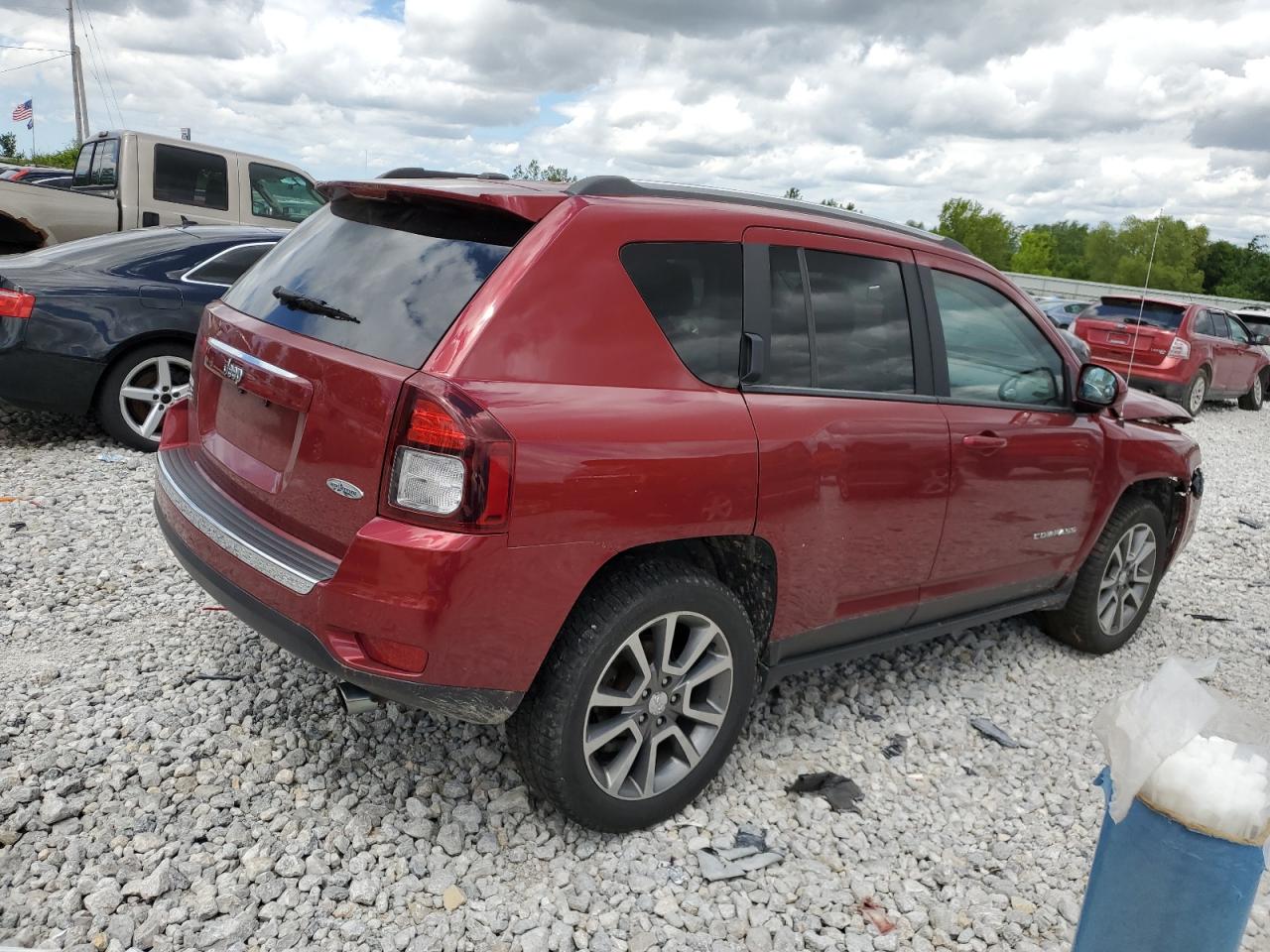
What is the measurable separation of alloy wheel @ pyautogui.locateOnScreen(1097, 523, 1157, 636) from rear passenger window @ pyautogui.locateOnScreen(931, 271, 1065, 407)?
1068mm

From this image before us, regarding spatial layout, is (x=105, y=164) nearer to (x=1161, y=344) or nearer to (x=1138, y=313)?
(x=1138, y=313)

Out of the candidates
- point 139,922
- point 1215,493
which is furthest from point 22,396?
point 1215,493

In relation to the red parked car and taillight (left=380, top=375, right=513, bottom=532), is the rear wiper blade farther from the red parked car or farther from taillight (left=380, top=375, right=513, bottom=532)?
the red parked car

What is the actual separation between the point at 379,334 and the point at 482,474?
573 millimetres


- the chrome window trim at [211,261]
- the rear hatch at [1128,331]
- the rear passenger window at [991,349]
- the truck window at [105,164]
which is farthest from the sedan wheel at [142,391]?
the rear hatch at [1128,331]

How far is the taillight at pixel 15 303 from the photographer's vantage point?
20.1ft

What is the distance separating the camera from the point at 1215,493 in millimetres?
9430

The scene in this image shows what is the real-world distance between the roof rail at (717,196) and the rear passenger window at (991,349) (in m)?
0.24

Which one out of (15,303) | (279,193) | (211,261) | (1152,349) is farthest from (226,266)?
(1152,349)

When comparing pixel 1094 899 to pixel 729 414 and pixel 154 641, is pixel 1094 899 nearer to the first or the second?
pixel 729 414

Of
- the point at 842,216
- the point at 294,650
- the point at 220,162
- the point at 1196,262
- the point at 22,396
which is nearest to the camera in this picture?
the point at 294,650

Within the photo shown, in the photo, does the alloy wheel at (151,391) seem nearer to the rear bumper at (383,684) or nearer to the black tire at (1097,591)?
the rear bumper at (383,684)

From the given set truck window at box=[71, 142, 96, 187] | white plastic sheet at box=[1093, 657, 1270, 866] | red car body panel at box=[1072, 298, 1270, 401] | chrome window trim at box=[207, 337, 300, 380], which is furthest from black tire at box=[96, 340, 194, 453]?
red car body panel at box=[1072, 298, 1270, 401]

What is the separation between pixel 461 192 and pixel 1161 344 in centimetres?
1417
